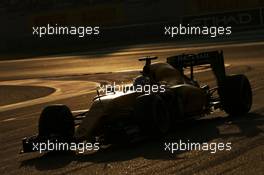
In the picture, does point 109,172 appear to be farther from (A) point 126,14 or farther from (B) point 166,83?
(A) point 126,14

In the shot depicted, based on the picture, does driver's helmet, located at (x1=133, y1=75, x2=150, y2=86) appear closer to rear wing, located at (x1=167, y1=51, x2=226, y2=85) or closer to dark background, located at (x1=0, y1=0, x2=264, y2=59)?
rear wing, located at (x1=167, y1=51, x2=226, y2=85)

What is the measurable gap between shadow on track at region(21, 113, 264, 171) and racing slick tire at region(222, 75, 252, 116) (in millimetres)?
457

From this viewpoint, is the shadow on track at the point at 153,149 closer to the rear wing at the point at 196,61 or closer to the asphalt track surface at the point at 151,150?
the asphalt track surface at the point at 151,150

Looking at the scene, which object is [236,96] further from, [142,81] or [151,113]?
[151,113]

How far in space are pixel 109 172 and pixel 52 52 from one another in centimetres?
3653

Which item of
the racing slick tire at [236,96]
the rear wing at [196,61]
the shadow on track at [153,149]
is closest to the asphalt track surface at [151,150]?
the shadow on track at [153,149]

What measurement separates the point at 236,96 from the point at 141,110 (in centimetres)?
229

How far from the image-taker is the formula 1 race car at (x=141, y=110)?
30.8ft

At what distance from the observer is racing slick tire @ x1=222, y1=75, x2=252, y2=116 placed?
11.2 meters

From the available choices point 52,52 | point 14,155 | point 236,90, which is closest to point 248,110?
point 236,90

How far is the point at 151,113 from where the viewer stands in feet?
30.8

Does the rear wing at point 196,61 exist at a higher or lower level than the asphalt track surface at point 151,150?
higher

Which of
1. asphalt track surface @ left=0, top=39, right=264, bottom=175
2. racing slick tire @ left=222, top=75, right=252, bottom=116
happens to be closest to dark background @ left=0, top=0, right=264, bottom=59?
asphalt track surface @ left=0, top=39, right=264, bottom=175

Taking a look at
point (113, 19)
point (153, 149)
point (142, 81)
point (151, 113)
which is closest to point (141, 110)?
point (151, 113)
